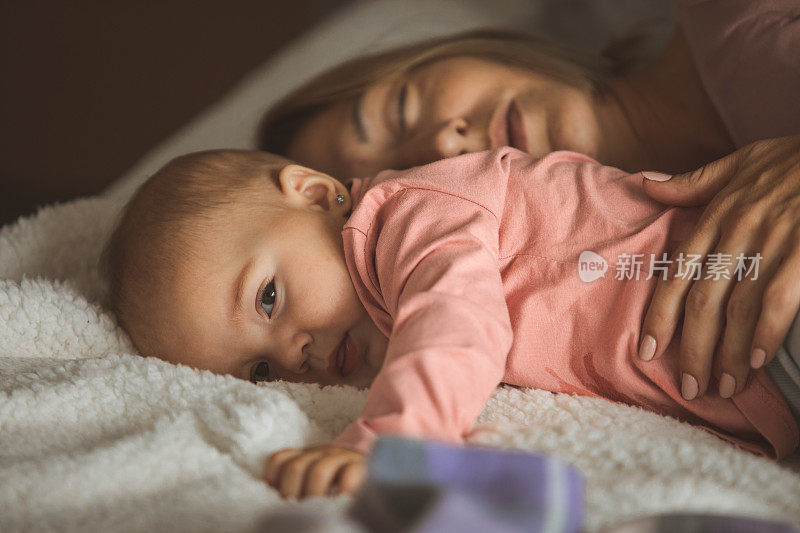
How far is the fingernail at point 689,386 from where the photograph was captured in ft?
2.47

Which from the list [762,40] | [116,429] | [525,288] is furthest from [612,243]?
[116,429]

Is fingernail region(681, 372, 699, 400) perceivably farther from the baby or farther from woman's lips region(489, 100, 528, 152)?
woman's lips region(489, 100, 528, 152)

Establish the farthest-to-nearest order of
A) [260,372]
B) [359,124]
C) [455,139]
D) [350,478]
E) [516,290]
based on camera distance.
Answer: [359,124] < [455,139] < [260,372] < [516,290] < [350,478]

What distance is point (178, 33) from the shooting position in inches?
83.6

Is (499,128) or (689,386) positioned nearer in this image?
(689,386)

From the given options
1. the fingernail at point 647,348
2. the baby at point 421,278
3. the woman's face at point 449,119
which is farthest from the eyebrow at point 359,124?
the fingernail at point 647,348

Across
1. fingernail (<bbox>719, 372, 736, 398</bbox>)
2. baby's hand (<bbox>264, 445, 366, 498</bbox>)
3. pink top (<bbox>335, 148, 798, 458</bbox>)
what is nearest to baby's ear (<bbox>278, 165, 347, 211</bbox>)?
pink top (<bbox>335, 148, 798, 458</bbox>)

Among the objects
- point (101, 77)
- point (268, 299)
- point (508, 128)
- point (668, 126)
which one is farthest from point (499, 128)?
point (101, 77)

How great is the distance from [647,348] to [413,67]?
834mm

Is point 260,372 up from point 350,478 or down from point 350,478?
down

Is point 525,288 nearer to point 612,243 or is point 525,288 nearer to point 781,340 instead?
point 612,243

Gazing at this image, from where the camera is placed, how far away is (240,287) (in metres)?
0.90

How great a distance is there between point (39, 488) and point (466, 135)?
89 cm

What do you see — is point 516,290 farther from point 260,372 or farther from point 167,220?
point 167,220
